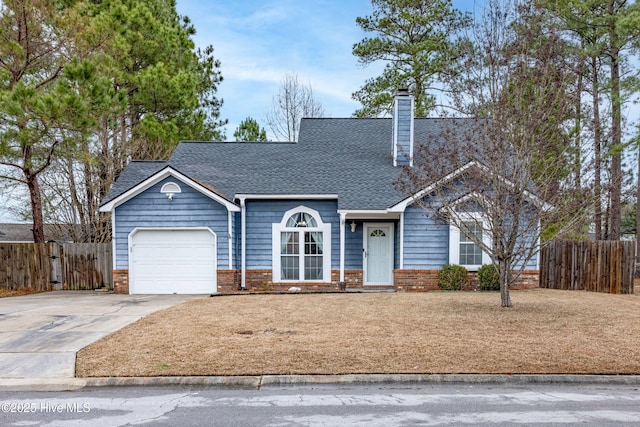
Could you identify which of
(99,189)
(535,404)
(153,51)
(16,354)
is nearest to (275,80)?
(153,51)

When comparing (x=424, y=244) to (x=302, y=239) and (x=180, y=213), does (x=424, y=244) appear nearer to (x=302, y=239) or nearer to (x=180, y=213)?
(x=302, y=239)

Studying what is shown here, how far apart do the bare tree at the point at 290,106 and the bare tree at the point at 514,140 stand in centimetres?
2090

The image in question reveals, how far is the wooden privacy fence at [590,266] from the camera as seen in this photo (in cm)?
1430

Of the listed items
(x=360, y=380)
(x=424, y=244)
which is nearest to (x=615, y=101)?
(x=424, y=244)

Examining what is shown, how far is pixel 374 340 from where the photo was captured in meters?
7.43

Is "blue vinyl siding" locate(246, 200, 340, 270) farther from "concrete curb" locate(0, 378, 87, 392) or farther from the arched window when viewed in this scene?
"concrete curb" locate(0, 378, 87, 392)

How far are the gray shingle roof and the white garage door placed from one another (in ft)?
5.39

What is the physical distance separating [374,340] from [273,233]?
8.11 metres

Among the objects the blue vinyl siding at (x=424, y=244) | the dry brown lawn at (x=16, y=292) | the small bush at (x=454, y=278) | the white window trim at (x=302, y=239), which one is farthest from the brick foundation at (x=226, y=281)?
the dry brown lawn at (x=16, y=292)

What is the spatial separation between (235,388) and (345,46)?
23.9 m

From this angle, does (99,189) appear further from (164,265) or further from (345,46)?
(345,46)

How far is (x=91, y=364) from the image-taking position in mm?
6469

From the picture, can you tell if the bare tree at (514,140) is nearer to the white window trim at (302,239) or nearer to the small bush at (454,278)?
the small bush at (454,278)

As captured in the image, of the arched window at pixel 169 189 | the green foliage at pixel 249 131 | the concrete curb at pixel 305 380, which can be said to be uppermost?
the green foliage at pixel 249 131
